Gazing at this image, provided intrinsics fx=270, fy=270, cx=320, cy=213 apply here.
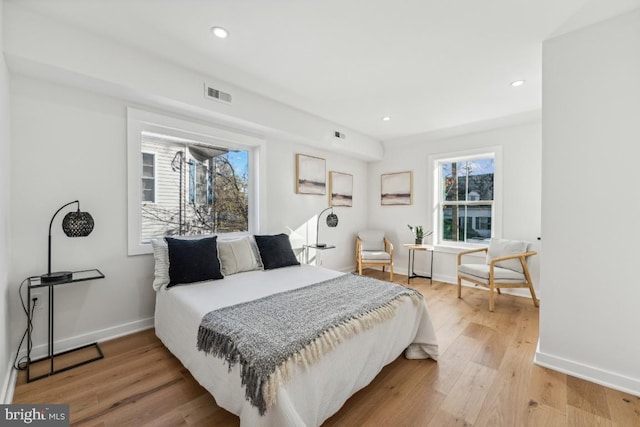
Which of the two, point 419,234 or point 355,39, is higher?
point 355,39

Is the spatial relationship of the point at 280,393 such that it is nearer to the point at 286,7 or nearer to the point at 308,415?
the point at 308,415

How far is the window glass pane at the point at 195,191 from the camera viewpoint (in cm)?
295

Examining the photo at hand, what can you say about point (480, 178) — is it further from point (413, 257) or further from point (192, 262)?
point (192, 262)

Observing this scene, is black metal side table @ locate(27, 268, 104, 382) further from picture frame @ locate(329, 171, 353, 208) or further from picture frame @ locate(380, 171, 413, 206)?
picture frame @ locate(380, 171, 413, 206)

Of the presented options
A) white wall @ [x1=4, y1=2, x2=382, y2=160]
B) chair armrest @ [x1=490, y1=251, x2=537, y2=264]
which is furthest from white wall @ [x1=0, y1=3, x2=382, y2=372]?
chair armrest @ [x1=490, y1=251, x2=537, y2=264]

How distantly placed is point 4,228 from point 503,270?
15.9 ft

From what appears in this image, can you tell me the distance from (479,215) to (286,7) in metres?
4.07

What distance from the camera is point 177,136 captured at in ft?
9.89

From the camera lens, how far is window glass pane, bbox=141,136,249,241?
2.95 metres

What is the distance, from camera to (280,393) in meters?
1.25

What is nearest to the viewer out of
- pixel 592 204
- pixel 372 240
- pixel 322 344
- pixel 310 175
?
pixel 322 344

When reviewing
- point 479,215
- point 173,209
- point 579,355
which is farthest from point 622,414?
point 173,209

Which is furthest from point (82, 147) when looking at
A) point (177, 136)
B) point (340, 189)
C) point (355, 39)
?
point (340, 189)

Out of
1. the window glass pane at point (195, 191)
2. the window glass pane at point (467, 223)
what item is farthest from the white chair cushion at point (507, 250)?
the window glass pane at point (195, 191)
